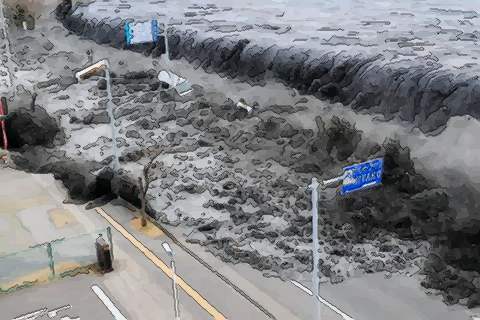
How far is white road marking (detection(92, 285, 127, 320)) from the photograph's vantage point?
1633cm

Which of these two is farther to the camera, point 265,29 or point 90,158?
point 265,29

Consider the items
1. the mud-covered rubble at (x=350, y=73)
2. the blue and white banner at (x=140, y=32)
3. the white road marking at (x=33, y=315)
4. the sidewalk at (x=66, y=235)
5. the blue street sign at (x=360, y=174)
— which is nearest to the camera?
the blue street sign at (x=360, y=174)

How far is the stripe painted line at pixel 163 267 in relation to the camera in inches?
654

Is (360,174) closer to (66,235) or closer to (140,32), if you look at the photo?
(66,235)

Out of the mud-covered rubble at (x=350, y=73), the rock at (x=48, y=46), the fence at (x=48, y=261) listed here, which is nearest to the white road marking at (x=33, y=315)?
the fence at (x=48, y=261)

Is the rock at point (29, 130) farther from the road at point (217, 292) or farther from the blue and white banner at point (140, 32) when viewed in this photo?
the road at point (217, 292)

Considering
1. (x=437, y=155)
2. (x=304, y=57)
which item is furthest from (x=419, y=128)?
(x=304, y=57)

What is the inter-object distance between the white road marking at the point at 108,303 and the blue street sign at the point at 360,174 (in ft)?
24.3

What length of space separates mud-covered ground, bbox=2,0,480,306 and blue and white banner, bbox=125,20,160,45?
12.4ft

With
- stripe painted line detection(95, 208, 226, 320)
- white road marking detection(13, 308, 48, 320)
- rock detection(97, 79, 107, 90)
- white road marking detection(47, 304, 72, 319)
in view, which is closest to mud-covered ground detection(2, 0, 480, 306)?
rock detection(97, 79, 107, 90)

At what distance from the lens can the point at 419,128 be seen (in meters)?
24.3

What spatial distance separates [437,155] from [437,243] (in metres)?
4.21

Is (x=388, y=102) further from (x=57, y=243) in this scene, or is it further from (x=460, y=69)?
(x=57, y=243)

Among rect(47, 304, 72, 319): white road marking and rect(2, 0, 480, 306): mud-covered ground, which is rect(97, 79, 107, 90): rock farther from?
rect(47, 304, 72, 319): white road marking
